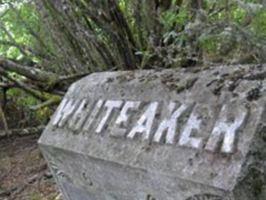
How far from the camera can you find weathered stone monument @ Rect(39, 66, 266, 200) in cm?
170

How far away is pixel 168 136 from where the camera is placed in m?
1.99

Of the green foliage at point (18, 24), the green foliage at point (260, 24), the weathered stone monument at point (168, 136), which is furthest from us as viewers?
the green foliage at point (18, 24)

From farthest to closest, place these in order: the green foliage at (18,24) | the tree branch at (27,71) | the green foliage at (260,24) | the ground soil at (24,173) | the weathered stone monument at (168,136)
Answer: the green foliage at (18,24)
the ground soil at (24,173)
the tree branch at (27,71)
the green foliage at (260,24)
the weathered stone monument at (168,136)

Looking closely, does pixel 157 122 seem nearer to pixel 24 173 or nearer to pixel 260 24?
pixel 260 24

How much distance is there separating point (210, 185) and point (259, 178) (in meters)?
0.17

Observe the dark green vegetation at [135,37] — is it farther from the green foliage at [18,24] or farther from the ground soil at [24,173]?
the ground soil at [24,173]

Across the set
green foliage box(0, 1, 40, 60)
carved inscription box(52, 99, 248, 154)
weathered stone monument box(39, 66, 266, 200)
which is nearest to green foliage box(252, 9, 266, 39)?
weathered stone monument box(39, 66, 266, 200)

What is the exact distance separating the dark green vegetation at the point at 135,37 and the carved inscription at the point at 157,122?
2.03ft

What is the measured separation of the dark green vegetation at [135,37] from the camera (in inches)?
108

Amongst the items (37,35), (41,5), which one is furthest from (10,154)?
(41,5)

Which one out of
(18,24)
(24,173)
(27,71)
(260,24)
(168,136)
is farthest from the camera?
(18,24)

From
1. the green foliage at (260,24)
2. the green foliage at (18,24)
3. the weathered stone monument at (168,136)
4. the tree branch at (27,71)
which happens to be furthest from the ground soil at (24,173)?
the green foliage at (260,24)

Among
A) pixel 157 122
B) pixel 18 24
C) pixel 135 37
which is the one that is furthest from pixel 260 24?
pixel 18 24

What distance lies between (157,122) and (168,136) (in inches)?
4.5
